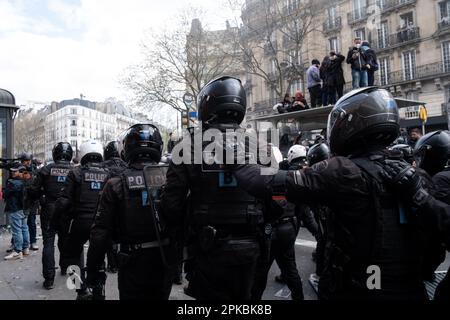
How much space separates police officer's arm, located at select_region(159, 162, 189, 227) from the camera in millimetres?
2494

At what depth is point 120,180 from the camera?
2990mm

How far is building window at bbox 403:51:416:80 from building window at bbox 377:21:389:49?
2.16m

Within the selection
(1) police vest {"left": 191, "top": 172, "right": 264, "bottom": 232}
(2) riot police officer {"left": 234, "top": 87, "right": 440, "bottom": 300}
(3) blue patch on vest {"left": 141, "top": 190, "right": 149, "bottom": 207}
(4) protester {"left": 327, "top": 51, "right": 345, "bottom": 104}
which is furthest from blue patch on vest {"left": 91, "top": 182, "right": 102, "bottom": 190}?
(4) protester {"left": 327, "top": 51, "right": 345, "bottom": 104}

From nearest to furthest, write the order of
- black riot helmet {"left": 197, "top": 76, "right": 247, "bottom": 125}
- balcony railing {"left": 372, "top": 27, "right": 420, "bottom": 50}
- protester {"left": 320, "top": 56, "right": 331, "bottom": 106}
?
black riot helmet {"left": 197, "top": 76, "right": 247, "bottom": 125}
protester {"left": 320, "top": 56, "right": 331, "bottom": 106}
balcony railing {"left": 372, "top": 27, "right": 420, "bottom": 50}

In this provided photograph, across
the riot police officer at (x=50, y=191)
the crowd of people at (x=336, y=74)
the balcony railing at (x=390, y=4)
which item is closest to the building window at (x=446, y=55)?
the balcony railing at (x=390, y=4)

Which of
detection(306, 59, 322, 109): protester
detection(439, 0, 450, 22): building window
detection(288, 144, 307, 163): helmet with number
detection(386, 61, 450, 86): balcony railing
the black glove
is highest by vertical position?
detection(439, 0, 450, 22): building window

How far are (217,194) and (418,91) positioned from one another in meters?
30.9

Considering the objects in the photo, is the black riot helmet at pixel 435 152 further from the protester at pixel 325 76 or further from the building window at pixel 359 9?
the building window at pixel 359 9

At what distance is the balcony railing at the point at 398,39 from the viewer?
94.3 feet

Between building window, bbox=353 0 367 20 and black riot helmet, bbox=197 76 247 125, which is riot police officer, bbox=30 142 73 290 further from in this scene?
building window, bbox=353 0 367 20

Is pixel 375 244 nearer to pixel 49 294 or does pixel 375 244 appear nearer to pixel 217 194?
pixel 217 194

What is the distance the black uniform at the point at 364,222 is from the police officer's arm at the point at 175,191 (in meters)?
0.71
